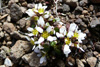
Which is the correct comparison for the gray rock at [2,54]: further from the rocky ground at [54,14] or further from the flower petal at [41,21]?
the flower petal at [41,21]

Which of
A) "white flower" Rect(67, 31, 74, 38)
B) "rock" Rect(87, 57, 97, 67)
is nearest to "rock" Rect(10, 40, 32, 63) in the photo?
"white flower" Rect(67, 31, 74, 38)

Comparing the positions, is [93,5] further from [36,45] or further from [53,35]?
[36,45]

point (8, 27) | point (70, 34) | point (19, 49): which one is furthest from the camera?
point (8, 27)

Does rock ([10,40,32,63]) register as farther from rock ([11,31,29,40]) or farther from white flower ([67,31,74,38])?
white flower ([67,31,74,38])

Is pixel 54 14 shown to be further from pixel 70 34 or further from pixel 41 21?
pixel 70 34

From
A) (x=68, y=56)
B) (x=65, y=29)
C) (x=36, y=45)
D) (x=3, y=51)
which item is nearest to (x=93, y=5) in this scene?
(x=65, y=29)

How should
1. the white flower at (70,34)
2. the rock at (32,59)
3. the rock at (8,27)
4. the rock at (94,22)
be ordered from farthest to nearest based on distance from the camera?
1. the rock at (8,27)
2. the rock at (94,22)
3. the rock at (32,59)
4. the white flower at (70,34)

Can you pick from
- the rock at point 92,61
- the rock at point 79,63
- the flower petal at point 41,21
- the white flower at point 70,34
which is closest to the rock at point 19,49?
the flower petal at point 41,21

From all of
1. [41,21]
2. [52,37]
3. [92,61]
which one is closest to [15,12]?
[41,21]
